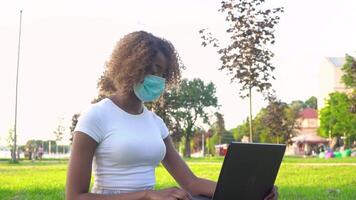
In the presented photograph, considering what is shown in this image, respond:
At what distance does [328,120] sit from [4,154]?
38413 mm

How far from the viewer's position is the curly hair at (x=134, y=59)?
10.5 ft

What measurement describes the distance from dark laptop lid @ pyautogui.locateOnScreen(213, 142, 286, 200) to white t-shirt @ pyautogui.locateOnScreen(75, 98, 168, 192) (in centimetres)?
45

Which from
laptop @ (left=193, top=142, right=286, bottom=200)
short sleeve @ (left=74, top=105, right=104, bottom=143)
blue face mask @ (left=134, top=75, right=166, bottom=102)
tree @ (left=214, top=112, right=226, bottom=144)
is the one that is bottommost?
laptop @ (left=193, top=142, right=286, bottom=200)

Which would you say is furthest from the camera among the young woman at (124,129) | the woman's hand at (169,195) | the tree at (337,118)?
the tree at (337,118)

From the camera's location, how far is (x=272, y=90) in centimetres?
1775

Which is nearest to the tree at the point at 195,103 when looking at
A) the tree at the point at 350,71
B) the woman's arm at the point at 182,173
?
the tree at the point at 350,71

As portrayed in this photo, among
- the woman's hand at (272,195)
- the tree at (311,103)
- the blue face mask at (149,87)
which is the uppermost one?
the tree at (311,103)

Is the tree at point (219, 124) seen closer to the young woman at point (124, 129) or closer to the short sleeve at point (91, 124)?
the young woman at point (124, 129)

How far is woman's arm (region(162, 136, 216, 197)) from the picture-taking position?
357 centimetres

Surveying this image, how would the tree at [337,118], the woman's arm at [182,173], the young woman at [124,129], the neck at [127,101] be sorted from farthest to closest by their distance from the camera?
1. the tree at [337,118]
2. the woman's arm at [182,173]
3. the neck at [127,101]
4. the young woman at [124,129]

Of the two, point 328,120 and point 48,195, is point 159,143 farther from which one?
point 328,120

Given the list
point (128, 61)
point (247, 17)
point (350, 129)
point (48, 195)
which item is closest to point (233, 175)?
point (128, 61)

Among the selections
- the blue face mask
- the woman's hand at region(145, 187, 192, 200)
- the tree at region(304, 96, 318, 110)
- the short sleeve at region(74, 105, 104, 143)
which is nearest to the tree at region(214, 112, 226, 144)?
the tree at region(304, 96, 318, 110)

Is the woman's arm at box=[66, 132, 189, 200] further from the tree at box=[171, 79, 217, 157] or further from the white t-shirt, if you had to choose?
the tree at box=[171, 79, 217, 157]
